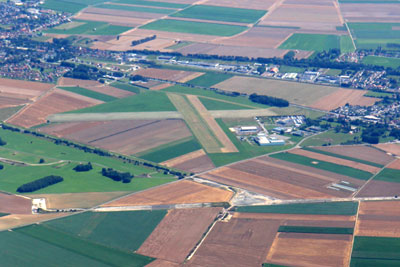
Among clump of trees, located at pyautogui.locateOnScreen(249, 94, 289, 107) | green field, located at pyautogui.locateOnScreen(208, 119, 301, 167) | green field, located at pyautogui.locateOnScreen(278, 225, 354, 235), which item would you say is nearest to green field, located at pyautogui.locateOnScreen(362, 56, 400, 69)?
clump of trees, located at pyautogui.locateOnScreen(249, 94, 289, 107)

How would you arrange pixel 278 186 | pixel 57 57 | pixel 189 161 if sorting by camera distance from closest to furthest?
pixel 278 186 < pixel 189 161 < pixel 57 57

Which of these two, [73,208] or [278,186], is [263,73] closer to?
[278,186]

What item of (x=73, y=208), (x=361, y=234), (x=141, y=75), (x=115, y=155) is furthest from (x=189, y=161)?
(x=141, y=75)

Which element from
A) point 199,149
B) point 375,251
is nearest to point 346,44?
point 199,149

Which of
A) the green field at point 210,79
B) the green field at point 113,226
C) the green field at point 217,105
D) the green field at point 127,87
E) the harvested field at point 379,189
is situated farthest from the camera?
the green field at point 210,79

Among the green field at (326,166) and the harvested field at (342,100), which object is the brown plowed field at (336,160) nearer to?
the green field at (326,166)

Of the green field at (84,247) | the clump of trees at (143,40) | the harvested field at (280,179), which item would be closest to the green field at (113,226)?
the green field at (84,247)

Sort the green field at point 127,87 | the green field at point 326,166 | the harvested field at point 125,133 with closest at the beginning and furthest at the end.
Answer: the green field at point 326,166, the harvested field at point 125,133, the green field at point 127,87
